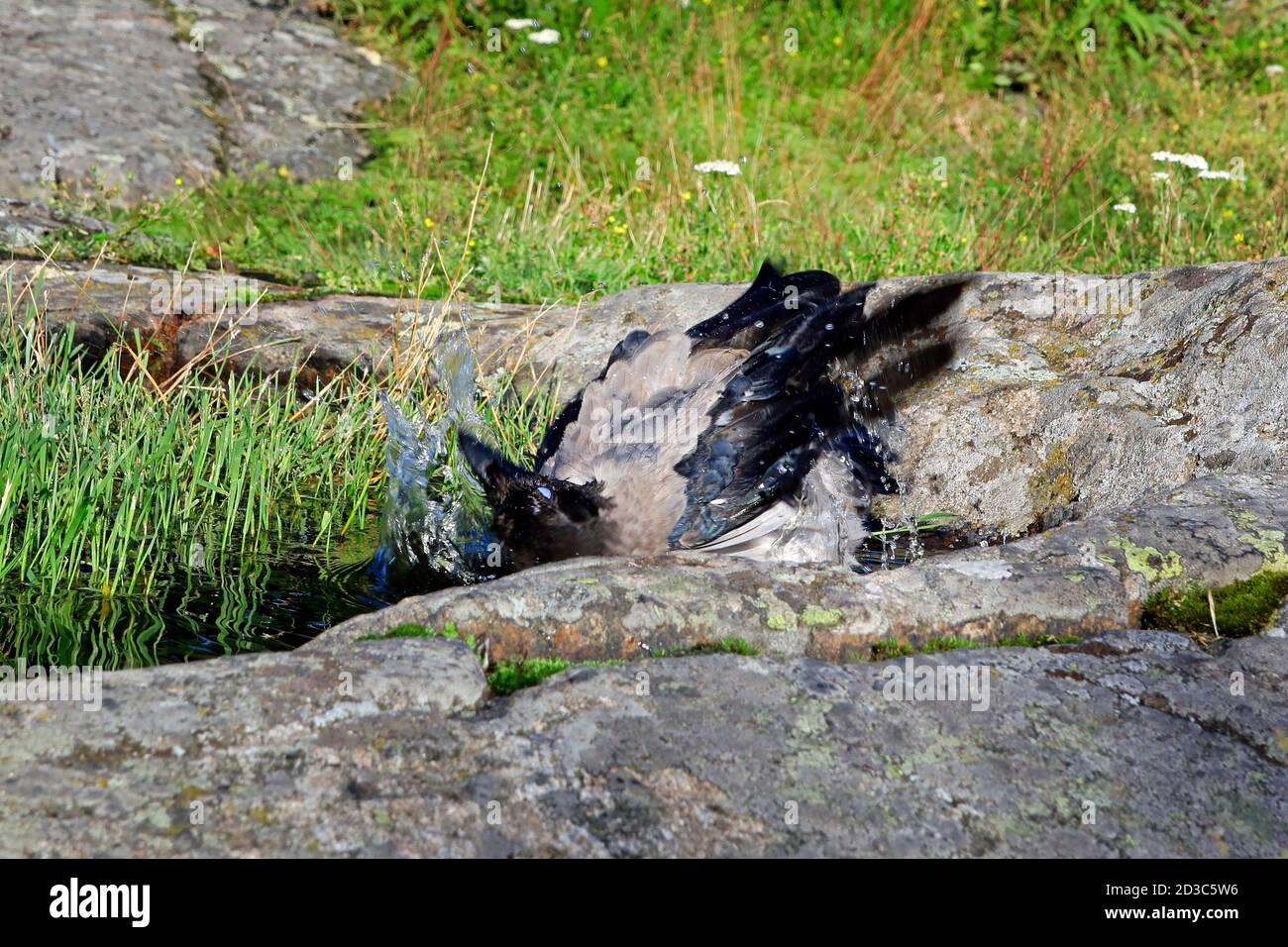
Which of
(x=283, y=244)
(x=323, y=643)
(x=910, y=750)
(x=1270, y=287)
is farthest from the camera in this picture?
(x=283, y=244)

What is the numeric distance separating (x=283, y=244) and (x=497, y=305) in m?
2.04

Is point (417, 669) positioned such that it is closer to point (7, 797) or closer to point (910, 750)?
point (7, 797)

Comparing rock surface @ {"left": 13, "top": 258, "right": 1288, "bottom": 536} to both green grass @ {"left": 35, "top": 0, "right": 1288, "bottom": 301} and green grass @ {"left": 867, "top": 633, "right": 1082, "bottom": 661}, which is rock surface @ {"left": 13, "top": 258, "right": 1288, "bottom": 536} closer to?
green grass @ {"left": 35, "top": 0, "right": 1288, "bottom": 301}

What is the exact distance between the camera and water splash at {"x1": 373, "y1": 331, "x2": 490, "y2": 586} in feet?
10.7

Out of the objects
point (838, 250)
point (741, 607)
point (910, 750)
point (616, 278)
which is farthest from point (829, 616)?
point (838, 250)

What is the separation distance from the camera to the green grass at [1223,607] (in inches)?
92.0

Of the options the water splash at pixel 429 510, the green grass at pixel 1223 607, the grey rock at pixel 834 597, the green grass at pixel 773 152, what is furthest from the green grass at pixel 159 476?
the green grass at pixel 1223 607

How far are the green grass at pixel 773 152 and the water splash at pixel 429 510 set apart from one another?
1216mm

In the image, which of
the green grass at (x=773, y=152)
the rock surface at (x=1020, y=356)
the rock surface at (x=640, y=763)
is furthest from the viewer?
the green grass at (x=773, y=152)

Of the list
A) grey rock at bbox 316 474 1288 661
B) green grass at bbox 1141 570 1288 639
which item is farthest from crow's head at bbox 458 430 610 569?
green grass at bbox 1141 570 1288 639

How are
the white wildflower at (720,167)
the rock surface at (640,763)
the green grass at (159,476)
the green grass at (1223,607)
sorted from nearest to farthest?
1. the rock surface at (640,763)
2. the green grass at (1223,607)
3. the green grass at (159,476)
4. the white wildflower at (720,167)

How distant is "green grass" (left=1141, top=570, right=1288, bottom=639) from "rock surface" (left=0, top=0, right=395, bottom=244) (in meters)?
5.54

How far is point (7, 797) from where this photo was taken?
162 cm

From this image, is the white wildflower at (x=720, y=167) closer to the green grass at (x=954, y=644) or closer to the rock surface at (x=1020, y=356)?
the rock surface at (x=1020, y=356)
